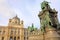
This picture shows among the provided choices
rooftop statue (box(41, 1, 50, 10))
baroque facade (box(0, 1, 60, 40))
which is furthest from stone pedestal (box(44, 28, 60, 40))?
rooftop statue (box(41, 1, 50, 10))

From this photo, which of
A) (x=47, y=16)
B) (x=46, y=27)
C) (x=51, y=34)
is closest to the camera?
(x=51, y=34)

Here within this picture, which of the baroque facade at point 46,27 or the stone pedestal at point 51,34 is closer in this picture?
the stone pedestal at point 51,34

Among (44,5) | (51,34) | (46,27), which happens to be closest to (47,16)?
(46,27)

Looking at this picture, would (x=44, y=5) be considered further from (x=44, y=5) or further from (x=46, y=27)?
(x=46, y=27)

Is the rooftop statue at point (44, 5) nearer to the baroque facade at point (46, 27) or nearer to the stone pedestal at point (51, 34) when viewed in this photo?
the baroque facade at point (46, 27)

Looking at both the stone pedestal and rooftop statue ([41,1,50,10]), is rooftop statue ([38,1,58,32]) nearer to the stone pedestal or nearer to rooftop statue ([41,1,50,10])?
rooftop statue ([41,1,50,10])

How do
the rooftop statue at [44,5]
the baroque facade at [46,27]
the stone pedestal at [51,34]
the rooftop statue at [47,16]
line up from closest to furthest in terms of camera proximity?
1. the stone pedestal at [51,34]
2. the baroque facade at [46,27]
3. the rooftop statue at [47,16]
4. the rooftop statue at [44,5]

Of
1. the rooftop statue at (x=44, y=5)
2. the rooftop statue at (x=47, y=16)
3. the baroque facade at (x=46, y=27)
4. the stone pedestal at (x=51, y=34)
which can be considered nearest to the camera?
the stone pedestal at (x=51, y=34)

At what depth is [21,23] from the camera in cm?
4856

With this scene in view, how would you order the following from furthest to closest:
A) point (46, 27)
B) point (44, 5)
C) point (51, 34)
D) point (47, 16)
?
point (44, 5)
point (47, 16)
point (46, 27)
point (51, 34)

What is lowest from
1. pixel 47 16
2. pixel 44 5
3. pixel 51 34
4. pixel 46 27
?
pixel 51 34

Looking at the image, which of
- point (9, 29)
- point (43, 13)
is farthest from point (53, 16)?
point (9, 29)

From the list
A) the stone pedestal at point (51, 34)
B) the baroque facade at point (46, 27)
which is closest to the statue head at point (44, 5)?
the baroque facade at point (46, 27)

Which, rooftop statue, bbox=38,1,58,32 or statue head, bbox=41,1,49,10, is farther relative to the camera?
statue head, bbox=41,1,49,10
